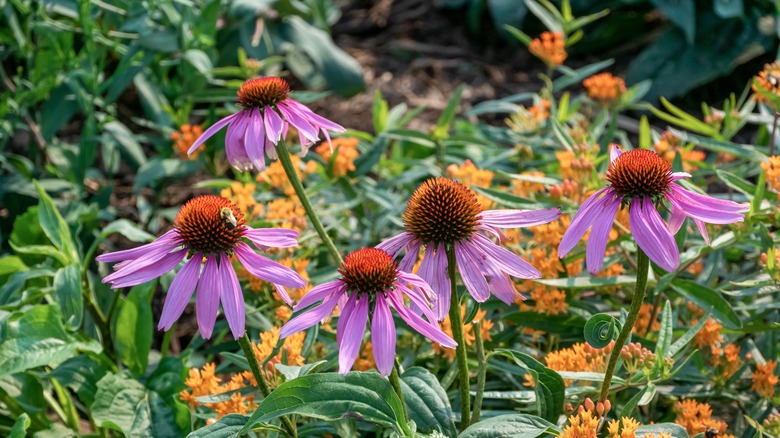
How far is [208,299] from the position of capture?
131cm

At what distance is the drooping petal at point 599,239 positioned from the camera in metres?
1.27

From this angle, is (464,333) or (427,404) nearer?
(427,404)

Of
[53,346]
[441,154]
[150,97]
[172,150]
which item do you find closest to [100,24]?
[150,97]

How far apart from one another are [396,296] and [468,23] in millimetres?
3945

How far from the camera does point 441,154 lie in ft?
9.29

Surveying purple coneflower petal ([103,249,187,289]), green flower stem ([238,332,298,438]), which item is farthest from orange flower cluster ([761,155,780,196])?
purple coneflower petal ([103,249,187,289])

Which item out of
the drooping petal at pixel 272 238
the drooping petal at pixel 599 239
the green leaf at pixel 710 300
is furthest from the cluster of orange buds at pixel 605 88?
the drooping petal at pixel 272 238

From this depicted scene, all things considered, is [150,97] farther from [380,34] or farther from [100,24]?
[380,34]

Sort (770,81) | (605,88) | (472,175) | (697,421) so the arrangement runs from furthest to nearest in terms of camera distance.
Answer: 1. (605,88)
2. (472,175)
3. (770,81)
4. (697,421)

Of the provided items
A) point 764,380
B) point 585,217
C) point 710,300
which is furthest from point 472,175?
point 585,217

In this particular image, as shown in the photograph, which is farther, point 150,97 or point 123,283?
point 150,97

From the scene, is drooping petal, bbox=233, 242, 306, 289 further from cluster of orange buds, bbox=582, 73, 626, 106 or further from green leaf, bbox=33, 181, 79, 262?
cluster of orange buds, bbox=582, 73, 626, 106

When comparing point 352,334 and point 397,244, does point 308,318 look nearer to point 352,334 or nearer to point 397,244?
point 352,334

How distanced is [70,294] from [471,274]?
1.13 m
